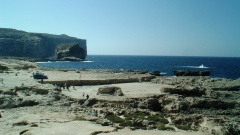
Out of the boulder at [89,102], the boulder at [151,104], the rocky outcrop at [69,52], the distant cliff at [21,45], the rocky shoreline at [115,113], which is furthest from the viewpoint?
the distant cliff at [21,45]

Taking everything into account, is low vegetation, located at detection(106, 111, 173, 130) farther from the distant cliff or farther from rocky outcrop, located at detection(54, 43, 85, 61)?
the distant cliff

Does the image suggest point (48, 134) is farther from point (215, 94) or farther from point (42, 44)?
point (42, 44)

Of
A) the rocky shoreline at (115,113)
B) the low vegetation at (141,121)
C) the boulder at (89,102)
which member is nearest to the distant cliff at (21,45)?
the rocky shoreline at (115,113)

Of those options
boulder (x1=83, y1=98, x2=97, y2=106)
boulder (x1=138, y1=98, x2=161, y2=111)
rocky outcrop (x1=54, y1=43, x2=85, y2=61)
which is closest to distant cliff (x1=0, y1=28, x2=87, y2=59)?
rocky outcrop (x1=54, y1=43, x2=85, y2=61)

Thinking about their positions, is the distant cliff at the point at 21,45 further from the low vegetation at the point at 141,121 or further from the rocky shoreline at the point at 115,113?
the low vegetation at the point at 141,121

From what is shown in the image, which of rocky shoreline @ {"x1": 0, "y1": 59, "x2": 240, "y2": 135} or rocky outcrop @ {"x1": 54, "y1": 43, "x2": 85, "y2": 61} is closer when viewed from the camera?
rocky shoreline @ {"x1": 0, "y1": 59, "x2": 240, "y2": 135}

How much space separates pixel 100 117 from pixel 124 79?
2998cm

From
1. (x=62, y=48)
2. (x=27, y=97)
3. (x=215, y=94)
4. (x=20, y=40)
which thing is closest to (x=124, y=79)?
(x=215, y=94)

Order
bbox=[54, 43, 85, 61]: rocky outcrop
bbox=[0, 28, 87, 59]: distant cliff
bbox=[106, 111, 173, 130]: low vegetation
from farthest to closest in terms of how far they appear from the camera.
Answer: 1. bbox=[0, 28, 87, 59]: distant cliff
2. bbox=[54, 43, 85, 61]: rocky outcrop
3. bbox=[106, 111, 173, 130]: low vegetation

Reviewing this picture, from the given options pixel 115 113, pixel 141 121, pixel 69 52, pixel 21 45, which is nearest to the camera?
pixel 141 121

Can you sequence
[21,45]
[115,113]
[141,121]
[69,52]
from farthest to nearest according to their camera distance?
[21,45]
[69,52]
[115,113]
[141,121]

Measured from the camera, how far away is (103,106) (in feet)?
97.7

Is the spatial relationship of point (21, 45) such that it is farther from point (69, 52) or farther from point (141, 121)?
point (141, 121)

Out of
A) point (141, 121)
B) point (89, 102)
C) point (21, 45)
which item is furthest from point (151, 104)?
point (21, 45)
